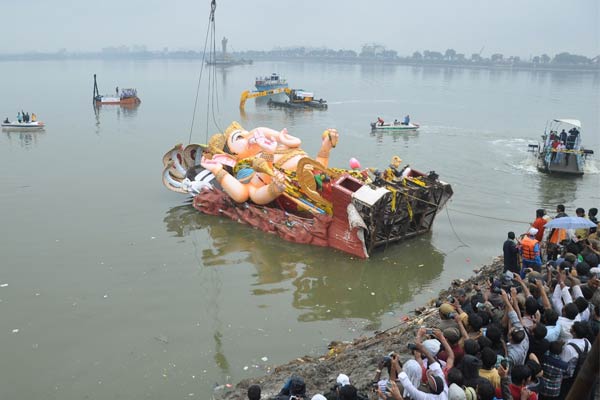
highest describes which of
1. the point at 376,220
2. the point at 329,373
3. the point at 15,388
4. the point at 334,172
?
the point at 334,172

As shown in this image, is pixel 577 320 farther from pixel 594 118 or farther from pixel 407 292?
pixel 594 118

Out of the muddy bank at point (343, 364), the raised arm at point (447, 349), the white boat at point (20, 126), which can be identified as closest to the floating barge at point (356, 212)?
the muddy bank at point (343, 364)

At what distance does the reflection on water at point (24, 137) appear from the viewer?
30.8m

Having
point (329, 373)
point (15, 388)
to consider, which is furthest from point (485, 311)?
point (15, 388)

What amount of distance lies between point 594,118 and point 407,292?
43717mm

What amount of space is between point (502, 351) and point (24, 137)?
34.3m

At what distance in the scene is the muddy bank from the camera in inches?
297

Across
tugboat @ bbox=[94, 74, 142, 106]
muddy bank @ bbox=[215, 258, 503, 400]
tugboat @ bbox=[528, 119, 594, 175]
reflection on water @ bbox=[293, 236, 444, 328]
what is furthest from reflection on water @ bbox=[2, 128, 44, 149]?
tugboat @ bbox=[528, 119, 594, 175]

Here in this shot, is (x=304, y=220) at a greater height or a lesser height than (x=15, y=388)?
greater

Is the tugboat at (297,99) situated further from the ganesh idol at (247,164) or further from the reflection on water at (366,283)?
the reflection on water at (366,283)

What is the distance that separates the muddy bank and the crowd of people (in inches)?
28.9

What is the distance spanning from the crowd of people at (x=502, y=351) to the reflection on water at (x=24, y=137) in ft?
98.4

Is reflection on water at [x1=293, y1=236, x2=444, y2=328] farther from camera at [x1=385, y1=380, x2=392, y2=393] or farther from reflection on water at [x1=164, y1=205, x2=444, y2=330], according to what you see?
camera at [x1=385, y1=380, x2=392, y2=393]

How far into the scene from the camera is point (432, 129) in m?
39.2
